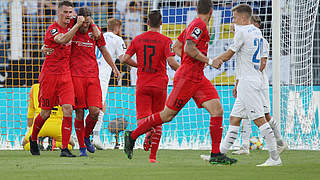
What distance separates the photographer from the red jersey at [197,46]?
590cm

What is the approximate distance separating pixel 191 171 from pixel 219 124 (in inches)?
39.9

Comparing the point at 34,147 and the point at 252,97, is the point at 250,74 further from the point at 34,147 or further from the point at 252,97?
the point at 34,147

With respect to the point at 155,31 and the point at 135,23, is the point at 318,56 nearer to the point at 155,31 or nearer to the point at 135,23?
the point at 135,23

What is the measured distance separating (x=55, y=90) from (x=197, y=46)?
2.35 m

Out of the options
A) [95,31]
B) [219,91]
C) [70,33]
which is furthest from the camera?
[219,91]

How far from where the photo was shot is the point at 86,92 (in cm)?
773

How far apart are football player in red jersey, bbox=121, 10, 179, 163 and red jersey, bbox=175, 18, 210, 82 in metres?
0.64

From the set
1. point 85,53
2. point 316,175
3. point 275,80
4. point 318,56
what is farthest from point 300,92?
point 316,175

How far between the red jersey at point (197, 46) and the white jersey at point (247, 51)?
0.35m

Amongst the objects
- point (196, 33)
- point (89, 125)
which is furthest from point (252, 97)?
point (89, 125)

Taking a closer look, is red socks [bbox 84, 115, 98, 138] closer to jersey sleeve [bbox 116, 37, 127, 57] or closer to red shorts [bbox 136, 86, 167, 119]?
red shorts [bbox 136, 86, 167, 119]

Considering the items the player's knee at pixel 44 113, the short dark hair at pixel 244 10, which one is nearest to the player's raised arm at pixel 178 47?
the short dark hair at pixel 244 10

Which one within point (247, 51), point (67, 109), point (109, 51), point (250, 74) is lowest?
point (67, 109)

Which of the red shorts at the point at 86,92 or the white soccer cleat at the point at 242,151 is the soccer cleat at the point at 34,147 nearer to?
the red shorts at the point at 86,92
